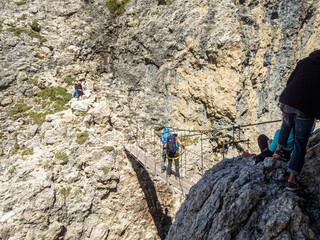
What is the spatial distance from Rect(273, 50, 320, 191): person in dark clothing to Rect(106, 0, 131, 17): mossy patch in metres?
16.3

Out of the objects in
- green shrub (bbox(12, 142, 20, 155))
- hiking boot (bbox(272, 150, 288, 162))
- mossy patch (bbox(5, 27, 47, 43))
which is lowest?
hiking boot (bbox(272, 150, 288, 162))

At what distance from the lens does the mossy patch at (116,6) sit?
1600cm

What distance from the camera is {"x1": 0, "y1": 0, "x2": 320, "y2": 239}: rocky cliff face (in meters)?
10.7

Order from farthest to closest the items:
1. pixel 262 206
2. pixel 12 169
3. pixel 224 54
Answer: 1. pixel 224 54
2. pixel 12 169
3. pixel 262 206

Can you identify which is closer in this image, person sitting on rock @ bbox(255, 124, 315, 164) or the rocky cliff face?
person sitting on rock @ bbox(255, 124, 315, 164)

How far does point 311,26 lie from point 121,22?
1298 centimetres

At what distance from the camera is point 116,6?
16.4 m

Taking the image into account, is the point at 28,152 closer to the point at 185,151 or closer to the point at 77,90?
the point at 77,90

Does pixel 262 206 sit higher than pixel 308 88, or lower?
lower

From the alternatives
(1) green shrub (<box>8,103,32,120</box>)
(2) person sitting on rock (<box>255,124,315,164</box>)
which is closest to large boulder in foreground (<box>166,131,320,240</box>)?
(2) person sitting on rock (<box>255,124,315,164</box>)

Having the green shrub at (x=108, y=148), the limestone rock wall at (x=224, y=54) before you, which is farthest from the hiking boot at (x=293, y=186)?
the green shrub at (x=108, y=148)

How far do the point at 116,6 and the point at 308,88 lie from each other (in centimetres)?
1744

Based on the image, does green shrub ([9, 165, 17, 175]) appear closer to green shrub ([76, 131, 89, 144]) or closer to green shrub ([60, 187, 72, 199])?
green shrub ([60, 187, 72, 199])

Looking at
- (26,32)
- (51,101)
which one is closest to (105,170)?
(51,101)
